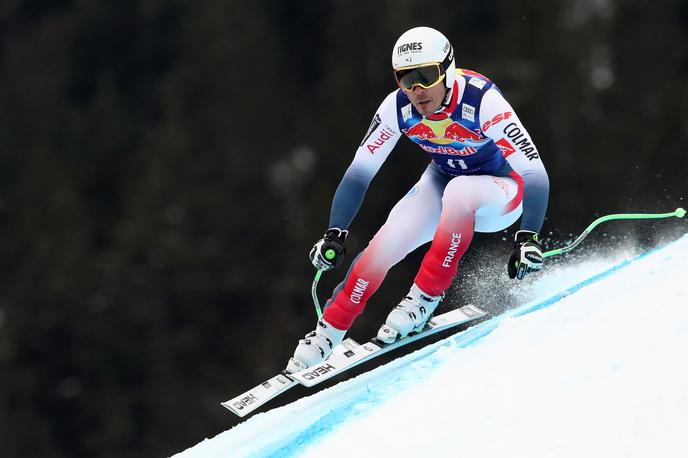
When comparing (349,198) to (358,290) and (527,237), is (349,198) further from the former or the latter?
(527,237)

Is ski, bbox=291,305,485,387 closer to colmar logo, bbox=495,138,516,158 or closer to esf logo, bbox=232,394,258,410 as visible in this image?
esf logo, bbox=232,394,258,410

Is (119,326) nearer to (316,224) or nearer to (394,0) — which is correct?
(316,224)

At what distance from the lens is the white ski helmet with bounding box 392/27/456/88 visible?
7250 mm

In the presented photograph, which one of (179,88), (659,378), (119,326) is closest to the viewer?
(659,378)

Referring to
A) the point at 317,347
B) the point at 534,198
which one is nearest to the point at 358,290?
the point at 317,347

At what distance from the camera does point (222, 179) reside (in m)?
43.9

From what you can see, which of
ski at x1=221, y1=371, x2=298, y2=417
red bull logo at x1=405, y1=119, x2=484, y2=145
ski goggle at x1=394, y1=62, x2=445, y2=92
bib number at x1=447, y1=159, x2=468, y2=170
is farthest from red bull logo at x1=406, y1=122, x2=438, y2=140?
ski at x1=221, y1=371, x2=298, y2=417

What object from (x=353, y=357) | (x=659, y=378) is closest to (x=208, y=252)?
(x=353, y=357)

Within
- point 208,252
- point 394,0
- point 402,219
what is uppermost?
point 402,219

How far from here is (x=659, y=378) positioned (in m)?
5.41

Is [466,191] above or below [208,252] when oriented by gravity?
above

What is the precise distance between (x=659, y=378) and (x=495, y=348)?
1313 mm

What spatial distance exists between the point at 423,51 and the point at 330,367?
2.03 meters

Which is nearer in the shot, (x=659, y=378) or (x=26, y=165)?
(x=659, y=378)
